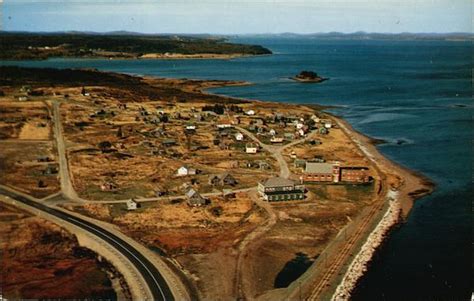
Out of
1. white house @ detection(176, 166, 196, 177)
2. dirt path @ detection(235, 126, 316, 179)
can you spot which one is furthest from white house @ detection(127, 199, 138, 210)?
dirt path @ detection(235, 126, 316, 179)

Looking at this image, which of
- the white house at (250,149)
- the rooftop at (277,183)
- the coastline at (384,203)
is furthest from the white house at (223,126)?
the rooftop at (277,183)

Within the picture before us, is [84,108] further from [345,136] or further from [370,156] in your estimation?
[370,156]

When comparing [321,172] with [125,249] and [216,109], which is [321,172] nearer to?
[125,249]

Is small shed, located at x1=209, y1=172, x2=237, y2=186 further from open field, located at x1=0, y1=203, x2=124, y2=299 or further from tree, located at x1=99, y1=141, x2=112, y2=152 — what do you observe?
tree, located at x1=99, y1=141, x2=112, y2=152

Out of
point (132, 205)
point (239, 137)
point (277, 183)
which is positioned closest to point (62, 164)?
point (132, 205)

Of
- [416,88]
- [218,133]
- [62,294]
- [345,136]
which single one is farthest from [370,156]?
Result: [416,88]

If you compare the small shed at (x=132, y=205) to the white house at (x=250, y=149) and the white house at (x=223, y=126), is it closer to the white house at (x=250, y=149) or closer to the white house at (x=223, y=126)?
the white house at (x=250, y=149)

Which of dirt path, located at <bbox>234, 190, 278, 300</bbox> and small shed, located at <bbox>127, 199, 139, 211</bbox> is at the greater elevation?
small shed, located at <bbox>127, 199, 139, 211</bbox>
